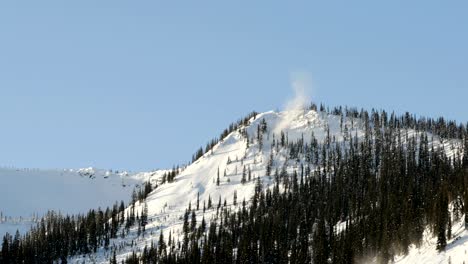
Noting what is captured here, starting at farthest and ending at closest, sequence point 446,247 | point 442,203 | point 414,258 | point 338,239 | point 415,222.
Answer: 1. point 338,239
2. point 415,222
3. point 442,203
4. point 414,258
5. point 446,247

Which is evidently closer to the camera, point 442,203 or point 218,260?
point 442,203

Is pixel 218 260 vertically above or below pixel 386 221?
below

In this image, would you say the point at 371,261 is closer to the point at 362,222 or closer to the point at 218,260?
the point at 362,222

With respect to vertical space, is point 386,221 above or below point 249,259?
above

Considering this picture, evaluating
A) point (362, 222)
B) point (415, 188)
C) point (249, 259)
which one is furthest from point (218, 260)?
point (415, 188)

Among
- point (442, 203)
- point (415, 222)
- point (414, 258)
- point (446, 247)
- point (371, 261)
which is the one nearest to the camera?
point (446, 247)

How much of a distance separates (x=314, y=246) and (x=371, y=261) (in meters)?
44.5

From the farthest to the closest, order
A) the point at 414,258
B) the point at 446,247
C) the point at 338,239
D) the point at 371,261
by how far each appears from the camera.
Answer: the point at 338,239 → the point at 371,261 → the point at 414,258 → the point at 446,247

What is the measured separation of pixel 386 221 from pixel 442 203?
31.4 metres

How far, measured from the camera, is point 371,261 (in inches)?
5709

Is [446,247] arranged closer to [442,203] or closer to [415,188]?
[442,203]

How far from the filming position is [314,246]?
7431 inches

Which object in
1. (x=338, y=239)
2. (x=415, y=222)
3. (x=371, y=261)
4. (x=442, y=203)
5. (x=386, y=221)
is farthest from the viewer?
(x=338, y=239)

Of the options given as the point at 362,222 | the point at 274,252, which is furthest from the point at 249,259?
the point at 362,222
